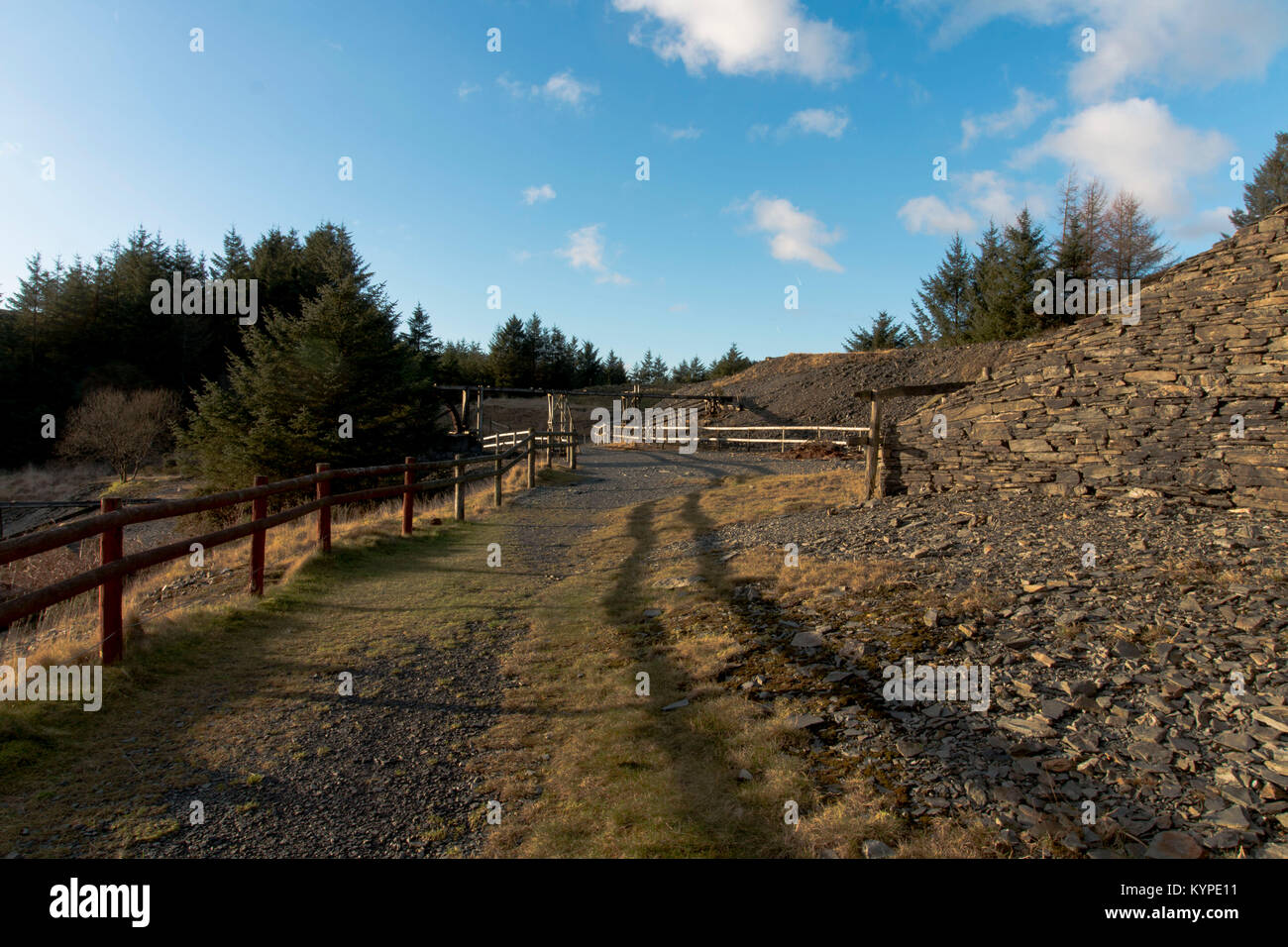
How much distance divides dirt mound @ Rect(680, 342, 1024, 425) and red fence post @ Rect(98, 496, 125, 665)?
94.4 feet

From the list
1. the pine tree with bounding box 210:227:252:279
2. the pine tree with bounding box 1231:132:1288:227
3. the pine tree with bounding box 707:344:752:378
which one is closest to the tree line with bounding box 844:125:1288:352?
the pine tree with bounding box 1231:132:1288:227

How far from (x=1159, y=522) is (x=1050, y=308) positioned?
31704 mm

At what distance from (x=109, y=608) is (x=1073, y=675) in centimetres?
664

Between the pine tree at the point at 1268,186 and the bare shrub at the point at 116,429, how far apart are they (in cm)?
6345

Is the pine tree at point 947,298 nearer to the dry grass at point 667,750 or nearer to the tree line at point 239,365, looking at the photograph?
the tree line at point 239,365

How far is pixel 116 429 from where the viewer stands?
32500 mm

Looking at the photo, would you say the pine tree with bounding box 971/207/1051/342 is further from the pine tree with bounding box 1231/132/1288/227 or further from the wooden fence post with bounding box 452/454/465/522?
the wooden fence post with bounding box 452/454/465/522

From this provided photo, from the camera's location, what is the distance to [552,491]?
18.2 meters

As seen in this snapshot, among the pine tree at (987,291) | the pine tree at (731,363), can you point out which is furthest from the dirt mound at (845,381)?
the pine tree at (731,363)

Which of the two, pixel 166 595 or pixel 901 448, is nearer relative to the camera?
pixel 166 595

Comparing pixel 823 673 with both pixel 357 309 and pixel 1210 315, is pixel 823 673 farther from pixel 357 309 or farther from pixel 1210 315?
pixel 357 309

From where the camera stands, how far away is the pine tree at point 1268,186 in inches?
1543

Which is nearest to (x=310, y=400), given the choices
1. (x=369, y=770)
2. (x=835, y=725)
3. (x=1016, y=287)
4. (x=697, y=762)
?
(x=369, y=770)
